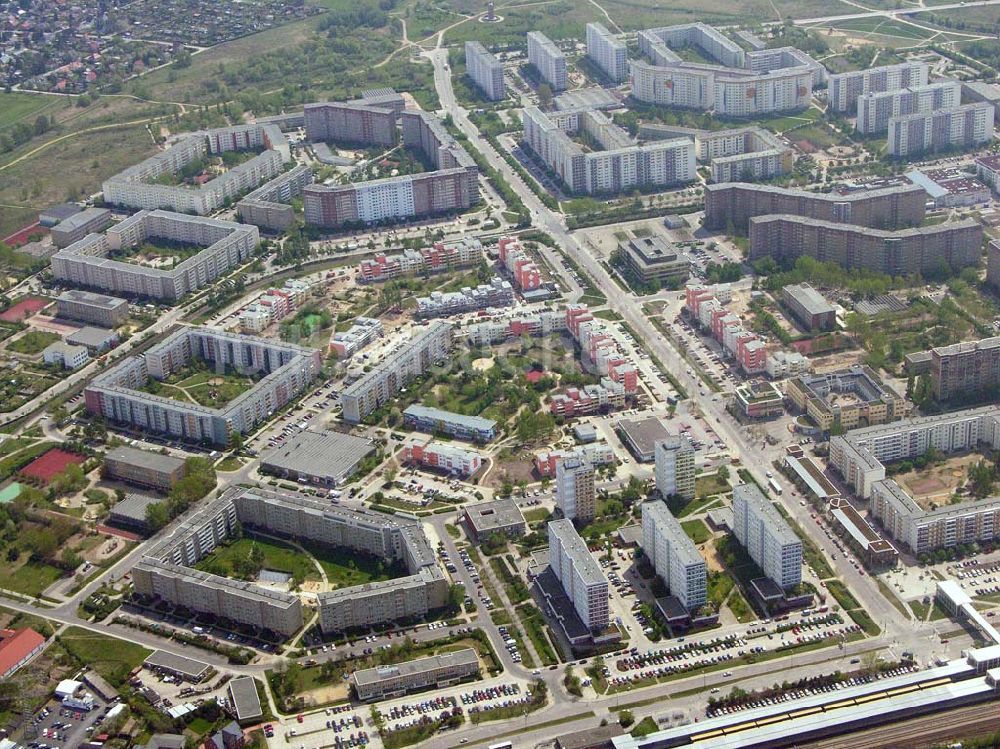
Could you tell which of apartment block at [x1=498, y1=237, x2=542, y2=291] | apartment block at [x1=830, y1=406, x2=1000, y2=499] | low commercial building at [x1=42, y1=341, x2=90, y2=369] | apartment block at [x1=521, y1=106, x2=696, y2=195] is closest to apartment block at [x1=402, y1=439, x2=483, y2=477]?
apartment block at [x1=830, y1=406, x2=1000, y2=499]

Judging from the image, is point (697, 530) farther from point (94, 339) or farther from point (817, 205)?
point (94, 339)

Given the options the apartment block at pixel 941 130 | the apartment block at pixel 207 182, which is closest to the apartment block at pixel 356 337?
the apartment block at pixel 207 182

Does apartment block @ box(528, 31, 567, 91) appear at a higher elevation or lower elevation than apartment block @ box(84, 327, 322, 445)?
higher

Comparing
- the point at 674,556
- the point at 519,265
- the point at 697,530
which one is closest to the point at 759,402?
the point at 697,530

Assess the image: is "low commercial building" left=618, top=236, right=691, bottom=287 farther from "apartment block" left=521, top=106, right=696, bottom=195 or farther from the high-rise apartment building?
the high-rise apartment building

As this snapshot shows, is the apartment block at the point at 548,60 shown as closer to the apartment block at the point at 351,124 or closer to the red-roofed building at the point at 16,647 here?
the apartment block at the point at 351,124

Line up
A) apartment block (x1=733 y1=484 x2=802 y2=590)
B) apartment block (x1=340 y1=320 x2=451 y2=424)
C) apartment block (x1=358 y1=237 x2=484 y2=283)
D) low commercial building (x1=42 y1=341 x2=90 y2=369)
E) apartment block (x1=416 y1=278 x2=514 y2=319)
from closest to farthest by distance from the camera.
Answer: apartment block (x1=733 y1=484 x2=802 y2=590)
apartment block (x1=340 y1=320 x2=451 y2=424)
low commercial building (x1=42 y1=341 x2=90 y2=369)
apartment block (x1=416 y1=278 x2=514 y2=319)
apartment block (x1=358 y1=237 x2=484 y2=283)
